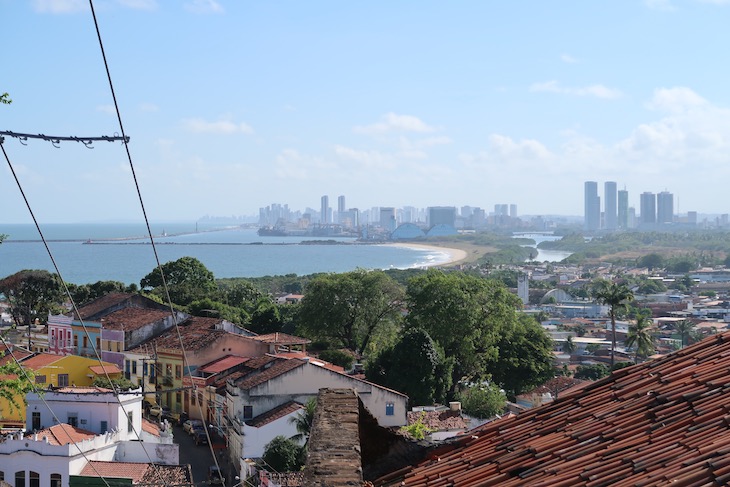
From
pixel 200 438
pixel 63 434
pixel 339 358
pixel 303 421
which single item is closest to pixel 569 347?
pixel 339 358

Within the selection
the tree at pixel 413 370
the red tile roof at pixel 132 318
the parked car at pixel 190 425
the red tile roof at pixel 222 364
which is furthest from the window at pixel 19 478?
the red tile roof at pixel 132 318

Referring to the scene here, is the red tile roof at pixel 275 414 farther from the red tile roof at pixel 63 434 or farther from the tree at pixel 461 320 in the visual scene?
the tree at pixel 461 320

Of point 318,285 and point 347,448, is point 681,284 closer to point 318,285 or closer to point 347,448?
point 318,285

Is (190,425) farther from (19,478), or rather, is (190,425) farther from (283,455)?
(19,478)

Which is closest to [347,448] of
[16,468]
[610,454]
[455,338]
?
[610,454]

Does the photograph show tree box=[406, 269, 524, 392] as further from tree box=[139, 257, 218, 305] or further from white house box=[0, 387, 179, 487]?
tree box=[139, 257, 218, 305]

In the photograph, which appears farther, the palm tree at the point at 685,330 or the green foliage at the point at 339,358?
the palm tree at the point at 685,330
